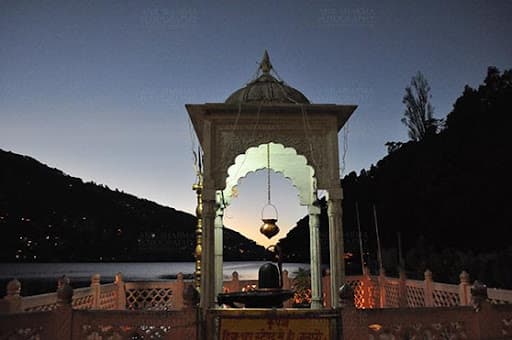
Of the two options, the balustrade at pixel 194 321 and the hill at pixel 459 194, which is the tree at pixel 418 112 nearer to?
the hill at pixel 459 194

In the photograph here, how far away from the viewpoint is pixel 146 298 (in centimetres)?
851

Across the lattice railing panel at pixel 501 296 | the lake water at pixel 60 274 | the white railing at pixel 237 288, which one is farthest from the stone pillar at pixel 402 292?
the lake water at pixel 60 274

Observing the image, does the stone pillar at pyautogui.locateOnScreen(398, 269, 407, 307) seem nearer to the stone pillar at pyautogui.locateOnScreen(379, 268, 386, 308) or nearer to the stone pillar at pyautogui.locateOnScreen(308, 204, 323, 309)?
the stone pillar at pyautogui.locateOnScreen(379, 268, 386, 308)

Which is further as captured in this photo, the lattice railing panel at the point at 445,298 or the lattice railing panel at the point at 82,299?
the lattice railing panel at the point at 445,298

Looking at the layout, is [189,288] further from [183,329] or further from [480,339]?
[480,339]

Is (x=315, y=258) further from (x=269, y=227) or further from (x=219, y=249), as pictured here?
(x=219, y=249)

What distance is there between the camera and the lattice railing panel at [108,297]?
760 cm

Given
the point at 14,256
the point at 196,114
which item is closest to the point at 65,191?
the point at 14,256

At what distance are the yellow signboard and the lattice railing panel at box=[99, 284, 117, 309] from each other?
437 cm

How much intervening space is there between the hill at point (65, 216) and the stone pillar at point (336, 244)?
54502mm

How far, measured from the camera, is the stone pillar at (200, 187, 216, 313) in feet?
18.3

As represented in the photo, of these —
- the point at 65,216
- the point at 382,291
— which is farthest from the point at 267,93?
the point at 65,216

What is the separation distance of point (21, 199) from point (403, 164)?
200 feet

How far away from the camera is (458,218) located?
53.5 ft
